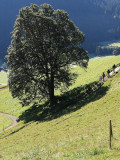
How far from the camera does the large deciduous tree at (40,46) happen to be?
39.8 m

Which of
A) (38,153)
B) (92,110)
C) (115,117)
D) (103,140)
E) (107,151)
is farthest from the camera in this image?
(92,110)

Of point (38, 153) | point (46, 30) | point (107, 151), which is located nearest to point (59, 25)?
point (46, 30)

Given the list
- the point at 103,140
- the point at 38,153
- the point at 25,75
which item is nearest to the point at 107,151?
the point at 103,140

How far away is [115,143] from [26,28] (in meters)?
31.9

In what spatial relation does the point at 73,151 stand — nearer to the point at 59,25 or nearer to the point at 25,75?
the point at 25,75

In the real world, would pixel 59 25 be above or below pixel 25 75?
above

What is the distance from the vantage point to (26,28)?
3997cm

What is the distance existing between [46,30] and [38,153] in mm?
28744

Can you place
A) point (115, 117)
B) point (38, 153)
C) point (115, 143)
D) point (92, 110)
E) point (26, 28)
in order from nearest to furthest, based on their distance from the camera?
point (115, 143) < point (38, 153) < point (115, 117) < point (92, 110) < point (26, 28)

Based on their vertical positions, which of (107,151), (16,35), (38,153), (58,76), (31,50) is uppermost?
(16,35)

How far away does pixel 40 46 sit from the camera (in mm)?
41688

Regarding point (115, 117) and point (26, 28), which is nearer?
point (115, 117)

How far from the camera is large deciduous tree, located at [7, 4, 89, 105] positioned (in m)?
39.8

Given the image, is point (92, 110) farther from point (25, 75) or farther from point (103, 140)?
point (25, 75)
